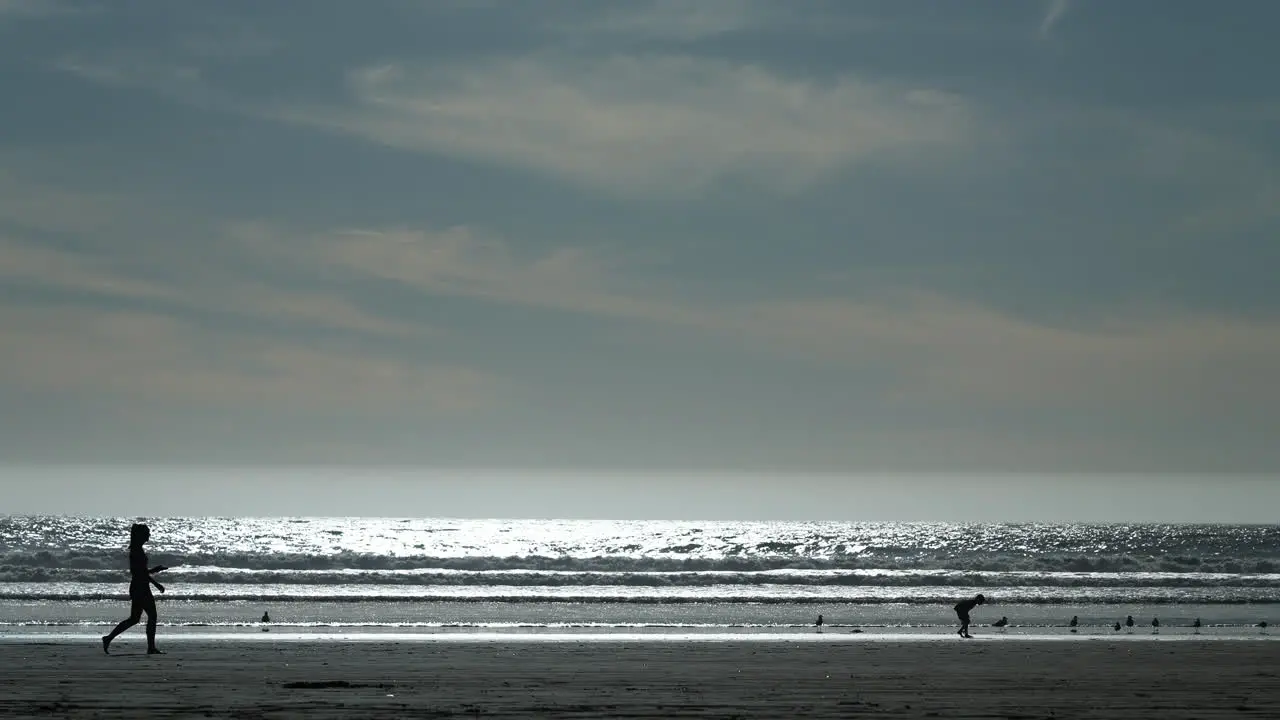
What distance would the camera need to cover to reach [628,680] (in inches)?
603

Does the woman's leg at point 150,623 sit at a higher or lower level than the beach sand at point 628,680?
higher

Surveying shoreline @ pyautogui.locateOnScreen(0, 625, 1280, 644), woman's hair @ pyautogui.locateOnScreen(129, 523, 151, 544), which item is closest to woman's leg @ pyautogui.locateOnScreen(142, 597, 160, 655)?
woman's hair @ pyautogui.locateOnScreen(129, 523, 151, 544)

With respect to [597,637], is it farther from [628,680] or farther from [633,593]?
[633,593]

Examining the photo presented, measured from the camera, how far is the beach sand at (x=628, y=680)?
12.5m

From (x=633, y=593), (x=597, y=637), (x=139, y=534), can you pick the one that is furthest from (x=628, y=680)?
(x=633, y=593)

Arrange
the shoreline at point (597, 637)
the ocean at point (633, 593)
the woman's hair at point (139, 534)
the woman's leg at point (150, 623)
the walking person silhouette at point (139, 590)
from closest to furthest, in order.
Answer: the woman's hair at point (139, 534)
the walking person silhouette at point (139, 590)
the woman's leg at point (150, 623)
the shoreline at point (597, 637)
the ocean at point (633, 593)

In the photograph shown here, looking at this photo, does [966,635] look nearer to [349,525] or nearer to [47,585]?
[47,585]

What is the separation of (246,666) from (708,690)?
6208 millimetres

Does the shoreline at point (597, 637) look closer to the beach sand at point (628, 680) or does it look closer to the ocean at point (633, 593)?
the ocean at point (633, 593)

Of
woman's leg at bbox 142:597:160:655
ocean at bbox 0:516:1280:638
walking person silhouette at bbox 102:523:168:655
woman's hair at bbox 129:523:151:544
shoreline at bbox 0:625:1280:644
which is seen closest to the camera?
woman's hair at bbox 129:523:151:544

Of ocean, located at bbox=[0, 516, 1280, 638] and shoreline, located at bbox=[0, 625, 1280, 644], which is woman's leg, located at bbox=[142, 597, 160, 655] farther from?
ocean, located at bbox=[0, 516, 1280, 638]

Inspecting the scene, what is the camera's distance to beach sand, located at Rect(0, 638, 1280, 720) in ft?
40.9

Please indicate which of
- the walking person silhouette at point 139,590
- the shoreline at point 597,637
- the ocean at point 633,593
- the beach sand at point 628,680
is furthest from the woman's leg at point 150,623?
the ocean at point 633,593

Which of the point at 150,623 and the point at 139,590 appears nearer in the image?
the point at 139,590
